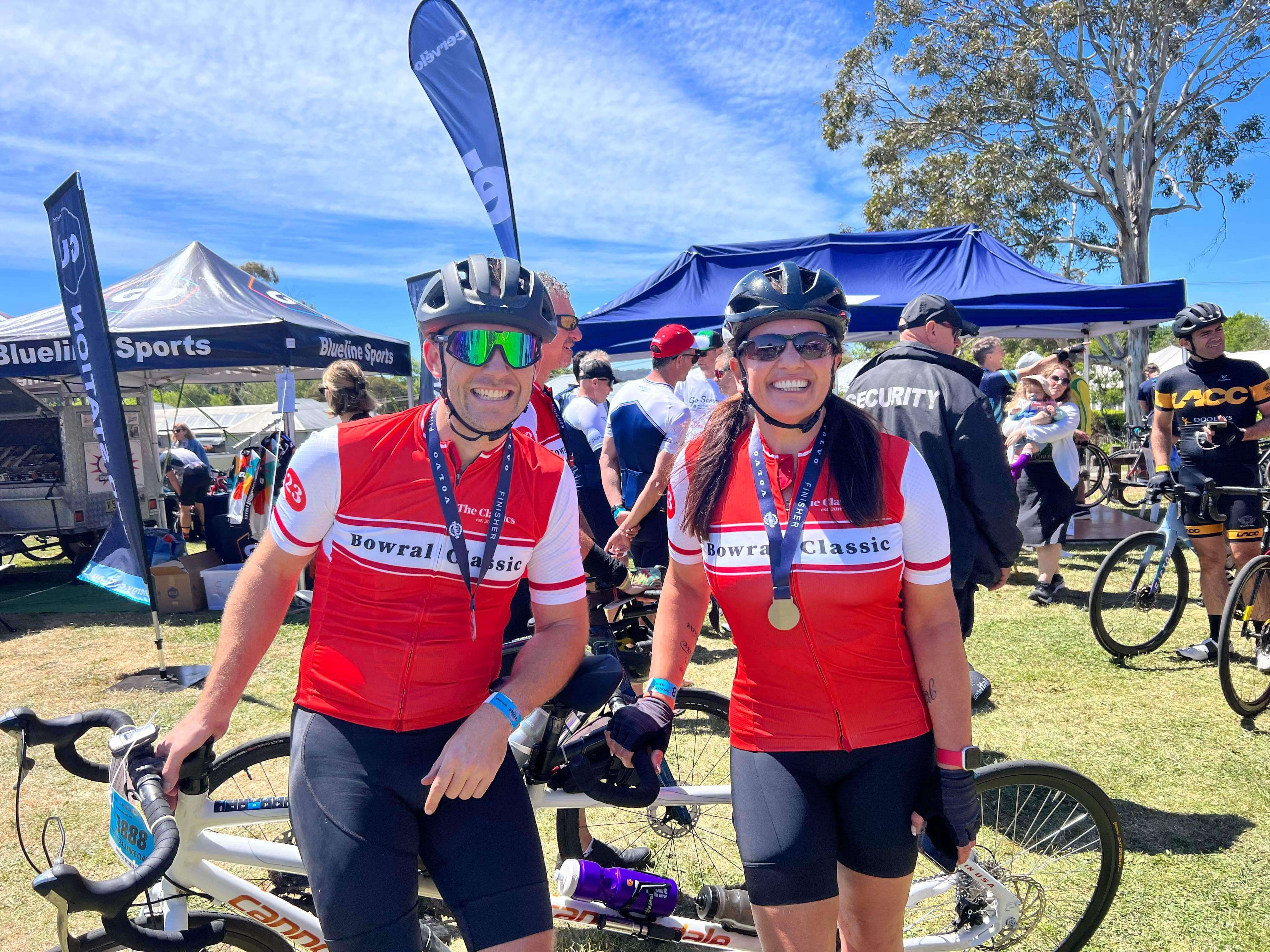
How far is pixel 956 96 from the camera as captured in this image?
24.3m

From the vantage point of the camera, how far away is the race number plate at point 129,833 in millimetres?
1652

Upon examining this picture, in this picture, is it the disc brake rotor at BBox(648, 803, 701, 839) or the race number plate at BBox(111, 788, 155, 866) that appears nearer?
the race number plate at BBox(111, 788, 155, 866)

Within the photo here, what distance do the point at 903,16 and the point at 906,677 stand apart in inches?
1107

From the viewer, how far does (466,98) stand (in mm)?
7223

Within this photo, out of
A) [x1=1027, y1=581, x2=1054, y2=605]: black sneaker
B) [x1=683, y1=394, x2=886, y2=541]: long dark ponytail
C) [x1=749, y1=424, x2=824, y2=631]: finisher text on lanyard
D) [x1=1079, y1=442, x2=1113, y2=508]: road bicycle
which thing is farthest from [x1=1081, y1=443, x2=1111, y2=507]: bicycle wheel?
[x1=749, y1=424, x2=824, y2=631]: finisher text on lanyard

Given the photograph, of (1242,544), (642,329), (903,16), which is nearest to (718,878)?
(1242,544)

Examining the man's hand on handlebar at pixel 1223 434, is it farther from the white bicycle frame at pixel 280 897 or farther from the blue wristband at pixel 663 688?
the blue wristband at pixel 663 688

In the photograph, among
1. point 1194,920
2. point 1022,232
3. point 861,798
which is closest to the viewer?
point 861,798

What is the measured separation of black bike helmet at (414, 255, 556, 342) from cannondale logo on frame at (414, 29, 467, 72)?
20.7 ft

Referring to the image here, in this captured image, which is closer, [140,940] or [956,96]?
[140,940]

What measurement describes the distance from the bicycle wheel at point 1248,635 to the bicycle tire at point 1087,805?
2532 mm

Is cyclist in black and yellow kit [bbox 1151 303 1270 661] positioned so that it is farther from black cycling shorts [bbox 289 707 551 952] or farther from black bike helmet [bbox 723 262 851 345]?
black cycling shorts [bbox 289 707 551 952]

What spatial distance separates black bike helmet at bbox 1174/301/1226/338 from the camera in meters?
5.25

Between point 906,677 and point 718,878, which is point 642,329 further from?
point 906,677
